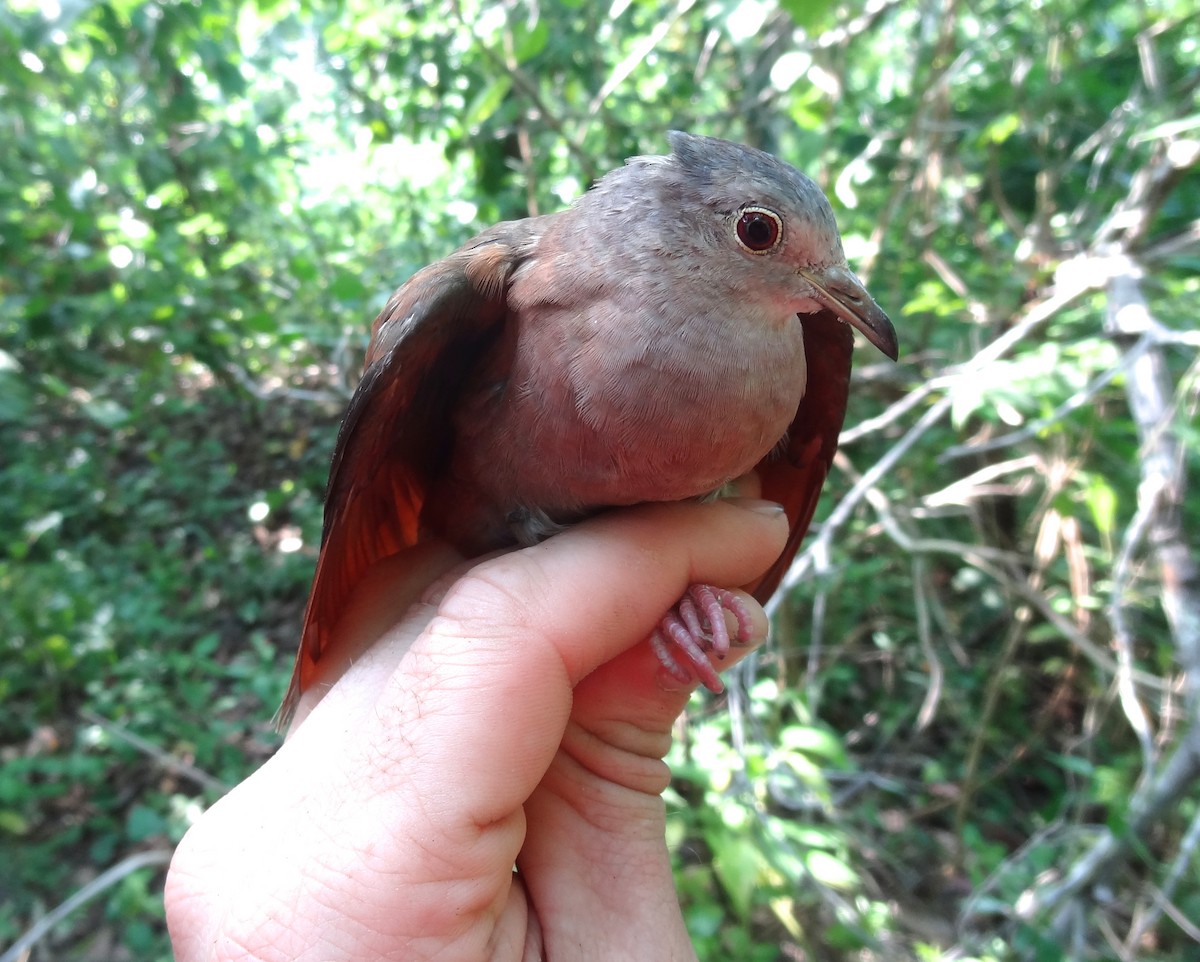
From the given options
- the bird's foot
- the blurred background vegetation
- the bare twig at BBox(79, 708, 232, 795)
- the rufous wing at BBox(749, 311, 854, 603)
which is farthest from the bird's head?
the bare twig at BBox(79, 708, 232, 795)

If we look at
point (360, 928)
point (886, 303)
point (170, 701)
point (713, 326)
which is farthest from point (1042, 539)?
point (170, 701)

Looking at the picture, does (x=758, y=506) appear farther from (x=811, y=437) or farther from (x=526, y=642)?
(x=526, y=642)

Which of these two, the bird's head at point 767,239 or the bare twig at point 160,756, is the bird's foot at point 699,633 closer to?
the bird's head at point 767,239

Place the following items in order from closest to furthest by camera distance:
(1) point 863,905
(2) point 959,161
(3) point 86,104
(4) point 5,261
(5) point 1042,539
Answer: (1) point 863,905, (5) point 1042,539, (2) point 959,161, (4) point 5,261, (3) point 86,104

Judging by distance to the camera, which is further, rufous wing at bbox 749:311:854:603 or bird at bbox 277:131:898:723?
rufous wing at bbox 749:311:854:603

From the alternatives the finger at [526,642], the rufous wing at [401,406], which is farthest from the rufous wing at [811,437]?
the rufous wing at [401,406]

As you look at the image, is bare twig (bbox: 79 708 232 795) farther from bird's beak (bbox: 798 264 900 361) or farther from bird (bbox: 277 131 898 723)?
bird's beak (bbox: 798 264 900 361)

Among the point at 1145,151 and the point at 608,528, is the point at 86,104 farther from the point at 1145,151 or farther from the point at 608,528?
the point at 1145,151
